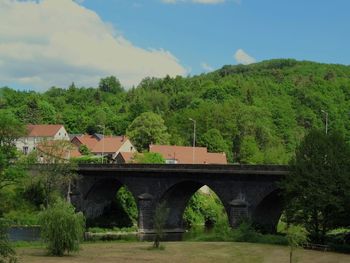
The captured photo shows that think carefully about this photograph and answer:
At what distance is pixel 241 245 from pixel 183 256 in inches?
347

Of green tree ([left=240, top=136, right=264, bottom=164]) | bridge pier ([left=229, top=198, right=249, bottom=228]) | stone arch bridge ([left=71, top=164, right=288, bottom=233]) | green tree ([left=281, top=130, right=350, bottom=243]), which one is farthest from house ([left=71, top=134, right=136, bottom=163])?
green tree ([left=281, top=130, right=350, bottom=243])

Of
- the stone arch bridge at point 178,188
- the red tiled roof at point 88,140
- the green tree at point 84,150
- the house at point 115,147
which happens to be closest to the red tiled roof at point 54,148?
the stone arch bridge at point 178,188

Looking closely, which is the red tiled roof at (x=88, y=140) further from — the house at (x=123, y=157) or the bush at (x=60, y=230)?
the bush at (x=60, y=230)

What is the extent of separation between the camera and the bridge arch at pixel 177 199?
67.1 metres

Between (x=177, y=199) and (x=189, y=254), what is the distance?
28702 millimetres

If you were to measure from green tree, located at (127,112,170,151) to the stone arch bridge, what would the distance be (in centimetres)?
4692

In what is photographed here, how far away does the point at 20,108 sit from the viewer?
16338 cm

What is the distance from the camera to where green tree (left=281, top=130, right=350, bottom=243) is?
4588cm

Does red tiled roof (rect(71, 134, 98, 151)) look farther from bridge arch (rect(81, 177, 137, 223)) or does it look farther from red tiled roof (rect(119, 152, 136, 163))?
bridge arch (rect(81, 177, 137, 223))

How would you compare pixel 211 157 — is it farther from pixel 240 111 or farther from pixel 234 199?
pixel 234 199

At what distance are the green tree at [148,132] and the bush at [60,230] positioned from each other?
85667 millimetres

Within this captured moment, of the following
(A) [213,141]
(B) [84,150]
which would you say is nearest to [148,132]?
(A) [213,141]

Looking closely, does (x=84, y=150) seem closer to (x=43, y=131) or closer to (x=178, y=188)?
(x=43, y=131)

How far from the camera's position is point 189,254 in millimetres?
41375
